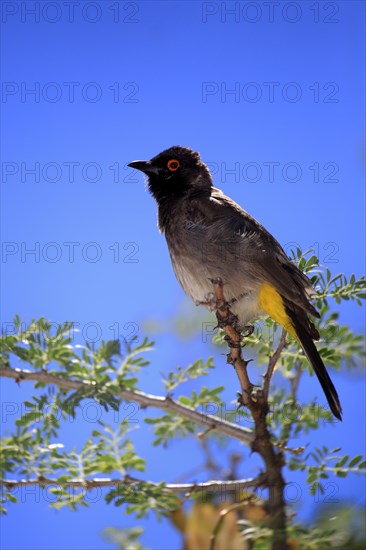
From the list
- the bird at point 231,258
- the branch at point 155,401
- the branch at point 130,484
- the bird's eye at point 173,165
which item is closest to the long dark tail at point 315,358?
the bird at point 231,258

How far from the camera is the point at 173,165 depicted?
4691 millimetres

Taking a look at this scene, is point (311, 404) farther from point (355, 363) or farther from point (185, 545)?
point (185, 545)

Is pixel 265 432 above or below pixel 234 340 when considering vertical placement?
below

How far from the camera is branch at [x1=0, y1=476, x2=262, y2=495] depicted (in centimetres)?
268

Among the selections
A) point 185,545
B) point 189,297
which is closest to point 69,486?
point 185,545

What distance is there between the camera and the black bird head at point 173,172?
4.62 m

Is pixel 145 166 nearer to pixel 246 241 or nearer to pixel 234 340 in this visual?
pixel 246 241

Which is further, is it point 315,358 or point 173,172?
point 173,172

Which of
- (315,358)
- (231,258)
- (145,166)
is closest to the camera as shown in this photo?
(315,358)

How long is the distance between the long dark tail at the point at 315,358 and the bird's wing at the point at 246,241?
0.23m

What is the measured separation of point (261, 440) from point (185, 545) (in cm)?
58

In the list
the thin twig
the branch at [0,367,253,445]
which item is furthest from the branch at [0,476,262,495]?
the thin twig

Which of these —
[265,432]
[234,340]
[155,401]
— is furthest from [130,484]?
[234,340]

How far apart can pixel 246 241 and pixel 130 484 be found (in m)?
1.78
